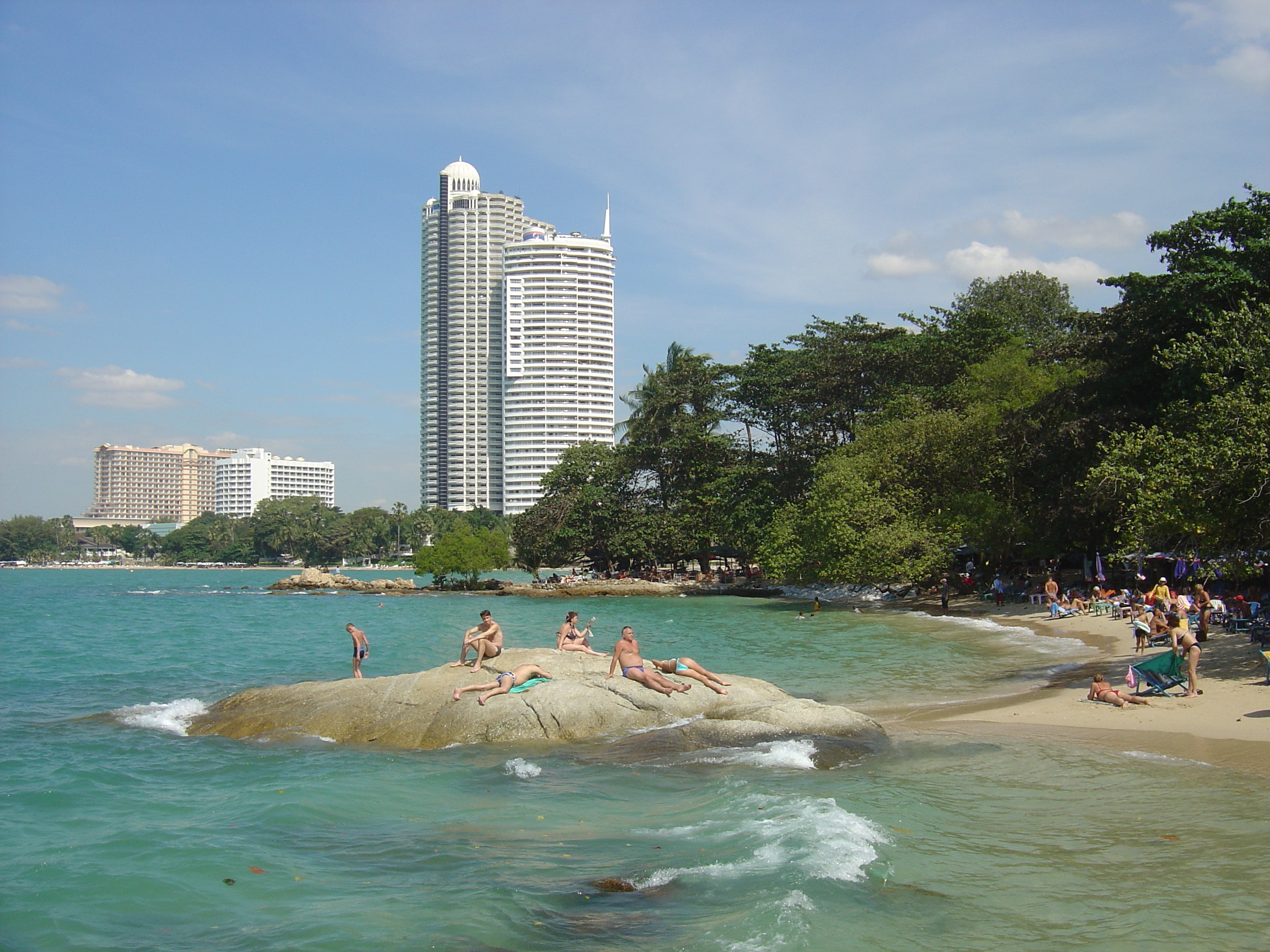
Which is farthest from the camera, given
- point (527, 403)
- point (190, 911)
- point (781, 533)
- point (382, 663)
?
point (527, 403)

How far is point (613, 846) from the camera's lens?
8.71 metres

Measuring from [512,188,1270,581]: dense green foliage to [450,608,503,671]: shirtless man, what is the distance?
1133 centimetres

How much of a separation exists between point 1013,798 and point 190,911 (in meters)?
8.16

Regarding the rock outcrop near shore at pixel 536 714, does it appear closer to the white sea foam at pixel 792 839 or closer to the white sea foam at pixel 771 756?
the white sea foam at pixel 771 756

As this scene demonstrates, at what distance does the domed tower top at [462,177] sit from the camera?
15625 centimetres

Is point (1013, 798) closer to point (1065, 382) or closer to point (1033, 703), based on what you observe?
point (1033, 703)

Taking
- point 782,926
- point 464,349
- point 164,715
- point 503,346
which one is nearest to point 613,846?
point 782,926

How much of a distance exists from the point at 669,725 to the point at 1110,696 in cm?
700

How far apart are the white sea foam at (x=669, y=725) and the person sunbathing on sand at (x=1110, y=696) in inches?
254

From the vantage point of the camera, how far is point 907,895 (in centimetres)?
723

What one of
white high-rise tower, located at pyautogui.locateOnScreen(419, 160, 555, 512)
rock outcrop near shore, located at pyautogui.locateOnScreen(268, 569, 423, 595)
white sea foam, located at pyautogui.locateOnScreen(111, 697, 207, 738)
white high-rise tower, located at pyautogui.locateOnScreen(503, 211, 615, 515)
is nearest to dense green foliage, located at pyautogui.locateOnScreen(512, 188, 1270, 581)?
rock outcrop near shore, located at pyautogui.locateOnScreen(268, 569, 423, 595)

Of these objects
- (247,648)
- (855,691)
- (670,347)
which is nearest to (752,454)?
(670,347)

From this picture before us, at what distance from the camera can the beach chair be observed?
46.5 feet

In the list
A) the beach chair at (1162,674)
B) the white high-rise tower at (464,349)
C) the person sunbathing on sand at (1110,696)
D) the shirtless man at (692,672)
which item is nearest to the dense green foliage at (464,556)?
the shirtless man at (692,672)
